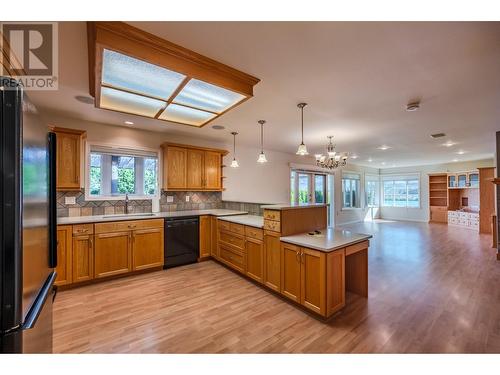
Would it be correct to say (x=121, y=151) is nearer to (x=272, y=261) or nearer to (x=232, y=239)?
(x=232, y=239)

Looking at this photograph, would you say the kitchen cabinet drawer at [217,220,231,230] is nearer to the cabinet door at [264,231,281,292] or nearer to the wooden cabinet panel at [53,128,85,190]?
the cabinet door at [264,231,281,292]

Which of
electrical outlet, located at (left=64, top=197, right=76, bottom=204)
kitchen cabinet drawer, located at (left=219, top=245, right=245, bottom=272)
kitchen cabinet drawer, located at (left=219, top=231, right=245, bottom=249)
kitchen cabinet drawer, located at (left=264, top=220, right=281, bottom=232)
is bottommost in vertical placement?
kitchen cabinet drawer, located at (left=219, top=245, right=245, bottom=272)

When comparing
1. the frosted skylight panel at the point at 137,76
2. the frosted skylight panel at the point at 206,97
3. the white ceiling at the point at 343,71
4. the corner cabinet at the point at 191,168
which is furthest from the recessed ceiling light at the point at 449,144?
the frosted skylight panel at the point at 137,76

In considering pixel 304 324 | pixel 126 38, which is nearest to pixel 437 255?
pixel 304 324

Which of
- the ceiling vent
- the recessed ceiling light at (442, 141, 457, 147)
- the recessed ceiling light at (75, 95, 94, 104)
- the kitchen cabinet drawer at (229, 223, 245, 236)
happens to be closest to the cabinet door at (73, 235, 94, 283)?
the recessed ceiling light at (75, 95, 94, 104)

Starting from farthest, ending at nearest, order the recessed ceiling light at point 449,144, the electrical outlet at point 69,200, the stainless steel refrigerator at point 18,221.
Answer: the recessed ceiling light at point 449,144
the electrical outlet at point 69,200
the stainless steel refrigerator at point 18,221

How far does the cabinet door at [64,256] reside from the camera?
111 inches

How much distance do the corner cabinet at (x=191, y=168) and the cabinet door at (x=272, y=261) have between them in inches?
85.3

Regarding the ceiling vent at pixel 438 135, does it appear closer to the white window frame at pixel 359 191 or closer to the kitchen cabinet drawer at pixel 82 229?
the white window frame at pixel 359 191

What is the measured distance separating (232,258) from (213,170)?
1961 millimetres

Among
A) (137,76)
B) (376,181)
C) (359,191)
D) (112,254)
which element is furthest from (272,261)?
(376,181)

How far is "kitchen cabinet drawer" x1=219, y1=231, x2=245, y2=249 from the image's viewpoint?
331 centimetres

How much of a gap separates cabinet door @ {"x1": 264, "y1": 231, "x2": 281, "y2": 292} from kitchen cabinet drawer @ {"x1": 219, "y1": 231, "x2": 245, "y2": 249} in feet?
1.79

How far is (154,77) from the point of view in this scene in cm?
207
